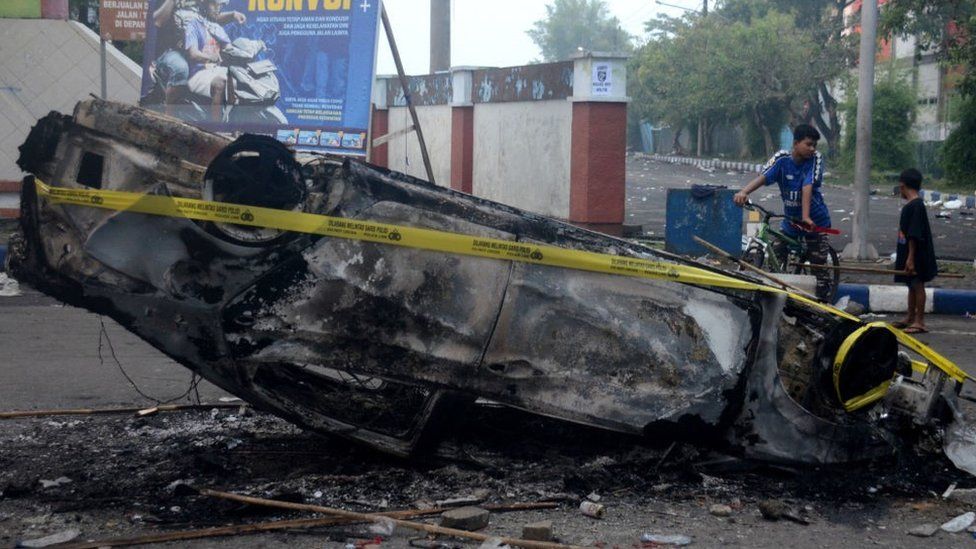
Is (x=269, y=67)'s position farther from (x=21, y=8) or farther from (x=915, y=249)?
(x=915, y=249)

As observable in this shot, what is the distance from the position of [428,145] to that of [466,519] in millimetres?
20989

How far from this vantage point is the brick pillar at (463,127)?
881 inches

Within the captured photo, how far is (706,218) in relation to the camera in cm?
1336

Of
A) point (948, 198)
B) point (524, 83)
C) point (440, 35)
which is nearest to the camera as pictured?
point (524, 83)

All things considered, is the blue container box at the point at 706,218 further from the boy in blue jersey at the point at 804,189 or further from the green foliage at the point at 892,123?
the green foliage at the point at 892,123

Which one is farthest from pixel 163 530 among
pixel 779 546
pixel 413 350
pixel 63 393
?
pixel 63 393

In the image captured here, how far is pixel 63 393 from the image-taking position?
7.09 m

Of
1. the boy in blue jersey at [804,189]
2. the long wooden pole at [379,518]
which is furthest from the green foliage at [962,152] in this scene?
the long wooden pole at [379,518]

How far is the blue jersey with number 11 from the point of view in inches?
383

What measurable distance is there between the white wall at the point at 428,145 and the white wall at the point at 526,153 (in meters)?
1.23

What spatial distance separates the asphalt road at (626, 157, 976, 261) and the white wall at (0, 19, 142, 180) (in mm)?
8990

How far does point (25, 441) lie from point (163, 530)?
175 cm

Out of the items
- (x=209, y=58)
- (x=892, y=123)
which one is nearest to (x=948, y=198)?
(x=892, y=123)

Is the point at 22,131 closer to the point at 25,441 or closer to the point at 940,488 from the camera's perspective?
the point at 25,441
